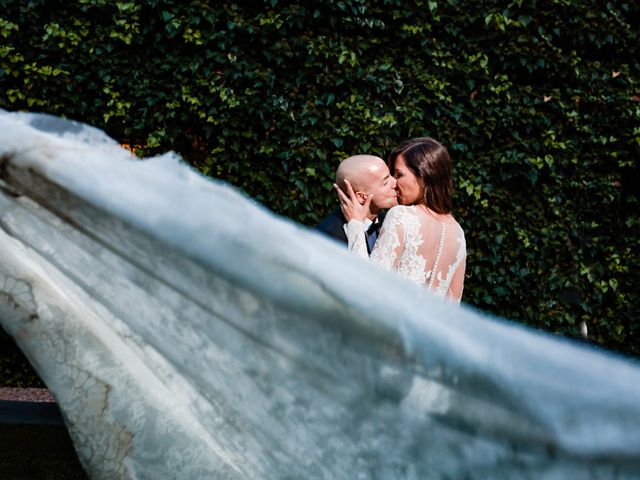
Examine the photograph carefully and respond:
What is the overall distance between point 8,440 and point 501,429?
2.80 m

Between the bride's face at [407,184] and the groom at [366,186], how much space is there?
0.22m

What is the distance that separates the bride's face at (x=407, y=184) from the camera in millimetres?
3047

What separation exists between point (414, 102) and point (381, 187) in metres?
2.17

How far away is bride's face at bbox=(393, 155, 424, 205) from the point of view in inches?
120

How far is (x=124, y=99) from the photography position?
17.3 ft

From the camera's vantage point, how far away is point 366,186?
11.2ft

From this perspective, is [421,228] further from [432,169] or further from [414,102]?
[414,102]

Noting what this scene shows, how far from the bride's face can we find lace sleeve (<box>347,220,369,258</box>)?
10.4 inches

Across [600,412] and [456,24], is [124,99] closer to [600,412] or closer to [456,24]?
[456,24]

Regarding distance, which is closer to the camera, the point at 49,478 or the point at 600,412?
the point at 600,412

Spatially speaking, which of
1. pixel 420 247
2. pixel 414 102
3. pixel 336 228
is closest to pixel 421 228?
pixel 420 247

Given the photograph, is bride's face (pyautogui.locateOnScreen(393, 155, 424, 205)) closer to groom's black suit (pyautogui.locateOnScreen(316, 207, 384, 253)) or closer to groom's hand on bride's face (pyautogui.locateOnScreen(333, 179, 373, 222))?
groom's hand on bride's face (pyautogui.locateOnScreen(333, 179, 373, 222))

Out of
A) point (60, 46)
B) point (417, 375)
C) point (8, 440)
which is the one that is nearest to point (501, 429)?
point (417, 375)

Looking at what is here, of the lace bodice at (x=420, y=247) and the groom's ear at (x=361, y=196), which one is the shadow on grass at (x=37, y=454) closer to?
the lace bodice at (x=420, y=247)
